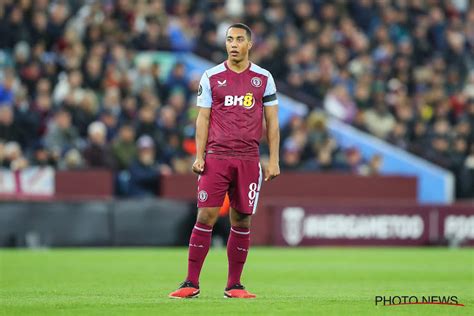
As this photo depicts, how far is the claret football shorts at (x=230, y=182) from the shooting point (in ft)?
36.0

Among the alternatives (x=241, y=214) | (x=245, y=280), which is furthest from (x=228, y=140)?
(x=245, y=280)

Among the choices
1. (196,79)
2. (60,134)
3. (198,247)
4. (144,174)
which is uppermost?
(196,79)

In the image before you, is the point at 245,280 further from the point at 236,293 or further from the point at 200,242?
the point at 200,242

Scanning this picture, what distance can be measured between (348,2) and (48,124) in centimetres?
1091

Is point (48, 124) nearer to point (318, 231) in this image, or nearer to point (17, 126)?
point (17, 126)

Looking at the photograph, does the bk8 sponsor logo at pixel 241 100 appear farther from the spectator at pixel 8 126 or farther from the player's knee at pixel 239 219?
the spectator at pixel 8 126

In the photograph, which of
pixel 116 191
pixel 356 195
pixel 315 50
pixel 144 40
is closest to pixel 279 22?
pixel 315 50

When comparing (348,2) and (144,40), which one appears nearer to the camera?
(144,40)

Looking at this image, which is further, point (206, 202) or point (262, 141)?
point (262, 141)

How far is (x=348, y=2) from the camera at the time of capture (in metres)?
31.3

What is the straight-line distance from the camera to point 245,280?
14211mm

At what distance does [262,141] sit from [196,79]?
2160mm

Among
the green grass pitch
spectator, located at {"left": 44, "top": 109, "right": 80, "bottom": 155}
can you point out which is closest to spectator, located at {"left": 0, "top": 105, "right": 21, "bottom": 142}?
spectator, located at {"left": 44, "top": 109, "right": 80, "bottom": 155}

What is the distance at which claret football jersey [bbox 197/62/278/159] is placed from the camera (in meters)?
11.0
